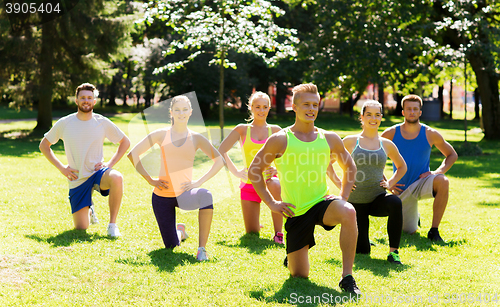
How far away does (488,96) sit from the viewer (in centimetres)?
2062

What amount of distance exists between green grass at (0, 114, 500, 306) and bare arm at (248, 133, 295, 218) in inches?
32.3

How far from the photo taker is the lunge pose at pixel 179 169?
582 centimetres

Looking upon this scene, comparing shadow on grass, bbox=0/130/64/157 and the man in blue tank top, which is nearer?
the man in blue tank top

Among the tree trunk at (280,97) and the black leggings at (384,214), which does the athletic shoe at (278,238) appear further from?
→ the tree trunk at (280,97)

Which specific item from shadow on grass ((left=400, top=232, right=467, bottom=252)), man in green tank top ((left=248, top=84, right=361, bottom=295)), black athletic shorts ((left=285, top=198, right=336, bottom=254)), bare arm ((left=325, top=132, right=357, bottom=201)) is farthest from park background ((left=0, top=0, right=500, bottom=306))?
bare arm ((left=325, top=132, right=357, bottom=201))

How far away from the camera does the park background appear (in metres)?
4.85

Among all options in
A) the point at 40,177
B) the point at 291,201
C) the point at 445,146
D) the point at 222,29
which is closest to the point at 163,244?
the point at 291,201

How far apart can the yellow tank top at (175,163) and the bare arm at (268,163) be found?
1459 mm

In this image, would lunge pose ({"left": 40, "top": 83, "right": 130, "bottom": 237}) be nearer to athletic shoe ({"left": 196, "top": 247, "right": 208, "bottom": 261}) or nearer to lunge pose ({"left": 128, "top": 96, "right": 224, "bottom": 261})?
lunge pose ({"left": 128, "top": 96, "right": 224, "bottom": 261})

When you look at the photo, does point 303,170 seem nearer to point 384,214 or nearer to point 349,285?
point 349,285

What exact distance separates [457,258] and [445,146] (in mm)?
1740

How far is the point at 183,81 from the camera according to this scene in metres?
34.8

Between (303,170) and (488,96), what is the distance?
1868 centimetres

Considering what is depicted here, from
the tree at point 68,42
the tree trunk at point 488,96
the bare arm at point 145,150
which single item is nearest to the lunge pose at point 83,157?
A: the bare arm at point 145,150
